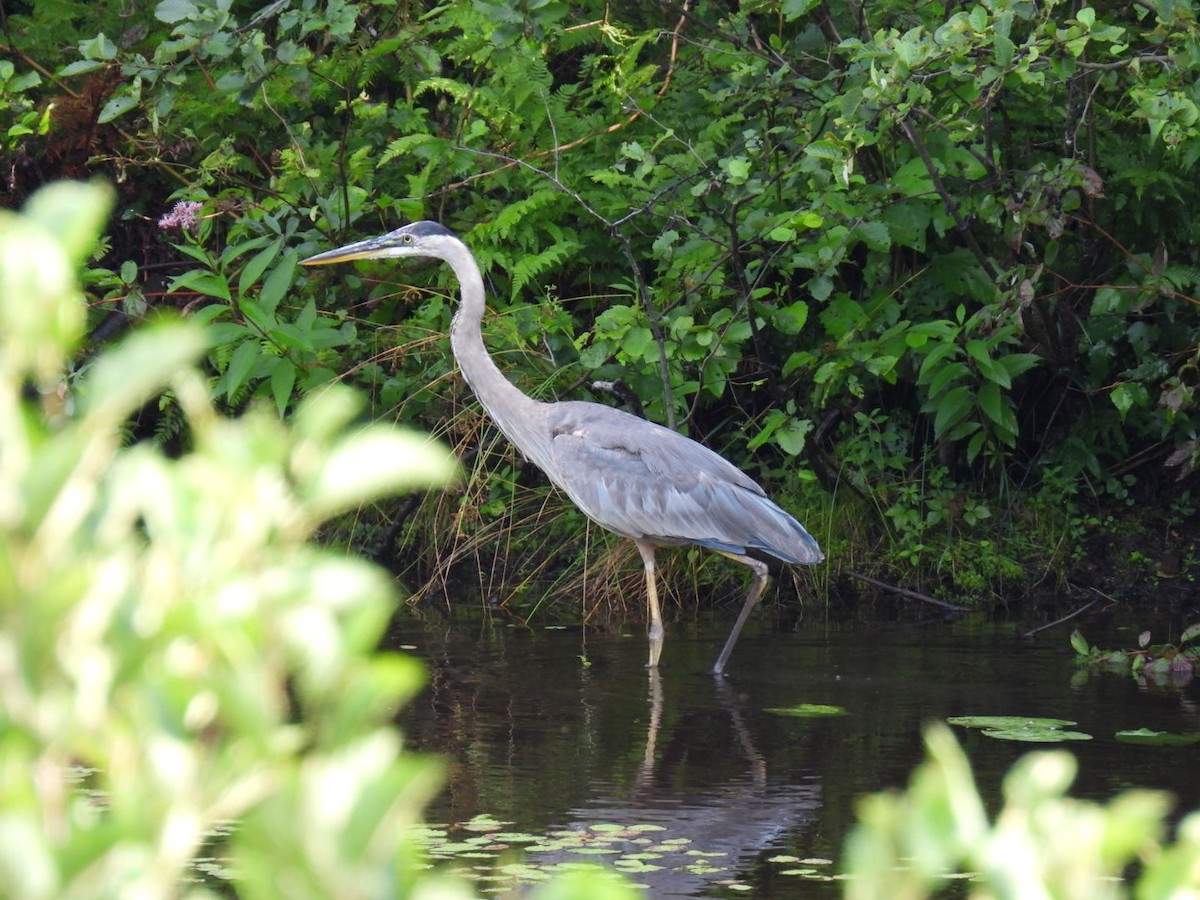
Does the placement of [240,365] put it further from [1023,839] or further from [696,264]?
[1023,839]

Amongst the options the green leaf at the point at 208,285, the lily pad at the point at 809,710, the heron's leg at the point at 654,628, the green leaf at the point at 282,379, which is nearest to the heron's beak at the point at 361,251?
the green leaf at the point at 208,285

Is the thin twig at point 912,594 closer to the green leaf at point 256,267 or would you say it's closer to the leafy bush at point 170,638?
the green leaf at point 256,267

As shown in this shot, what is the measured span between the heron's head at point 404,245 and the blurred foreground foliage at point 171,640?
6821 millimetres

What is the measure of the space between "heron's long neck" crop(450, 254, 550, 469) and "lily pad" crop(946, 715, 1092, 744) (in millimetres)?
2560

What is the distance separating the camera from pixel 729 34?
25.9 ft

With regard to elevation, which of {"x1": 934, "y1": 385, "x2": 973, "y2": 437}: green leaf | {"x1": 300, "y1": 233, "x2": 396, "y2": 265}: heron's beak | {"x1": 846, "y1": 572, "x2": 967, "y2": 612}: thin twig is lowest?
{"x1": 846, "y1": 572, "x2": 967, "y2": 612}: thin twig

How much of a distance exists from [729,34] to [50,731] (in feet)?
24.1

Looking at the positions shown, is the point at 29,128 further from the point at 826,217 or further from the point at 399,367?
the point at 826,217

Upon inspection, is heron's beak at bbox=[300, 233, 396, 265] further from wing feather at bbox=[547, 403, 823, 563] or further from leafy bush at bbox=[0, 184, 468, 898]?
leafy bush at bbox=[0, 184, 468, 898]

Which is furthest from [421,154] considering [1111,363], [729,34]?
[1111,363]

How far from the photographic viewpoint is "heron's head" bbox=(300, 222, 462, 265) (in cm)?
780

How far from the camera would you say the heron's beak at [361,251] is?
25.7 ft

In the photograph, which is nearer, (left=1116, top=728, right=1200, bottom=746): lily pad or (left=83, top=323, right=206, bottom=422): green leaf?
(left=83, top=323, right=206, bottom=422): green leaf

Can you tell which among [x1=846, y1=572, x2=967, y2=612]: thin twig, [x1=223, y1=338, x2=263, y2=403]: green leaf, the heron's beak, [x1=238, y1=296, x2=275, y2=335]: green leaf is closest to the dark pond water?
[x1=846, y1=572, x2=967, y2=612]: thin twig
